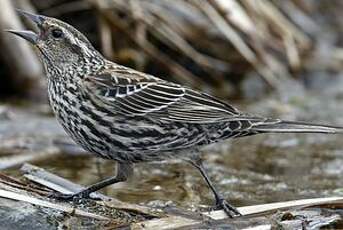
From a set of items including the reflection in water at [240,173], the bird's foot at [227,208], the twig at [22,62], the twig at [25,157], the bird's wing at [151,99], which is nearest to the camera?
the bird's foot at [227,208]

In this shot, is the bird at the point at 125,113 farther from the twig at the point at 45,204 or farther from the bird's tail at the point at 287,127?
the twig at the point at 45,204

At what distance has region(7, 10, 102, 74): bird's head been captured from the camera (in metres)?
5.66

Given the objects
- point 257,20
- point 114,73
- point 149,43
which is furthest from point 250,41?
point 114,73

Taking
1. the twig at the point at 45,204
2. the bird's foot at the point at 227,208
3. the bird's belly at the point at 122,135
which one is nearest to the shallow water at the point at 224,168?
the bird's foot at the point at 227,208

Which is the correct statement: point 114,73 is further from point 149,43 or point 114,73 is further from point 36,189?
point 149,43

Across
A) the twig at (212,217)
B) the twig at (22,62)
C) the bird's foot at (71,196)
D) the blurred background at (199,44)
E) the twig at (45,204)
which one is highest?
the blurred background at (199,44)

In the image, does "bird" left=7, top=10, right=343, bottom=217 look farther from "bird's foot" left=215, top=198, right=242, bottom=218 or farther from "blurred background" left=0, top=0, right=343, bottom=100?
"blurred background" left=0, top=0, right=343, bottom=100

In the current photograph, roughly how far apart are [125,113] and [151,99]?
0.82ft

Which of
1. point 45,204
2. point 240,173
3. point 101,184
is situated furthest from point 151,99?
point 240,173

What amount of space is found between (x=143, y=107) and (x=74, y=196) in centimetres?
65

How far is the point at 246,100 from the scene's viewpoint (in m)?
10.1

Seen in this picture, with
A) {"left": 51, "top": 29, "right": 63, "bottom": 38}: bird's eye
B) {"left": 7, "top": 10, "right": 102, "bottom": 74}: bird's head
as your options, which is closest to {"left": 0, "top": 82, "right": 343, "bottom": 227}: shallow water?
{"left": 7, "top": 10, "right": 102, "bottom": 74}: bird's head

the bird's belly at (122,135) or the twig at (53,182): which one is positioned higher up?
the bird's belly at (122,135)

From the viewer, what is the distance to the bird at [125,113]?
5.40 meters
